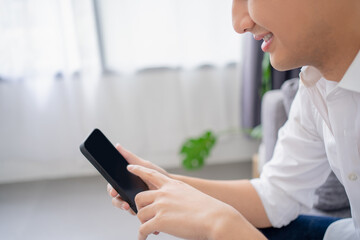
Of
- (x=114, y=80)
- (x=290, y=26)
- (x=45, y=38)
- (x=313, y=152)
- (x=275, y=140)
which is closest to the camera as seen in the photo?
(x=290, y=26)

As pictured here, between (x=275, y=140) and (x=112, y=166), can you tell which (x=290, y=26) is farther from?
(x=275, y=140)

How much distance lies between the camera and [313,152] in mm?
847

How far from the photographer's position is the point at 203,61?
217cm

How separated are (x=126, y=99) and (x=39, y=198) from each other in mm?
861

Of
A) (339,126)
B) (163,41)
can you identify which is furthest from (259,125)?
(339,126)

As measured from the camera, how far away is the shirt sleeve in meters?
0.83

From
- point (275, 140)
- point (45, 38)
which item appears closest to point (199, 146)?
point (275, 140)

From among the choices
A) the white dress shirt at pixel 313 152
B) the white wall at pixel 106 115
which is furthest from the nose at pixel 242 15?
the white wall at pixel 106 115

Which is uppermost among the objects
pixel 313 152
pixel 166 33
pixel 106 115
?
pixel 166 33

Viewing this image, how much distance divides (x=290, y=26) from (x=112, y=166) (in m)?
0.48

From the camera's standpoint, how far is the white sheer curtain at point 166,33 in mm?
2027

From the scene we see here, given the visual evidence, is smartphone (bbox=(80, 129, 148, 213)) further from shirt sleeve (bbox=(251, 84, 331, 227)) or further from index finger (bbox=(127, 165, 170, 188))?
shirt sleeve (bbox=(251, 84, 331, 227))

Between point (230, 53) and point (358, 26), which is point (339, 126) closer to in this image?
point (358, 26)

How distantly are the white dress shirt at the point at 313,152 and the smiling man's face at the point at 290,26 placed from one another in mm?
99
